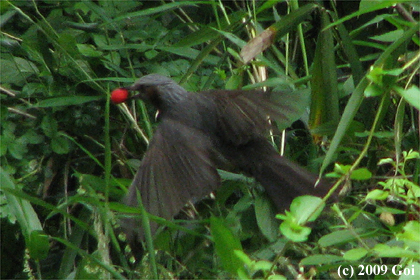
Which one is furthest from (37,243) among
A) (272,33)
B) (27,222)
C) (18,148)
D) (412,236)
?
(412,236)

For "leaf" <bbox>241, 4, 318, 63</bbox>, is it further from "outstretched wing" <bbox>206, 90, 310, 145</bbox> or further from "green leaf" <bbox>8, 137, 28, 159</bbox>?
"green leaf" <bbox>8, 137, 28, 159</bbox>

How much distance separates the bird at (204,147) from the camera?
2.93 m

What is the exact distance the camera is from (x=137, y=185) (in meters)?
2.93

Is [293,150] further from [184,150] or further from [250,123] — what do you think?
[184,150]

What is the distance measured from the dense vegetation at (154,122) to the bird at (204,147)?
9 cm

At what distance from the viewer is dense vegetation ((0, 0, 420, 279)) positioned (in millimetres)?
2914

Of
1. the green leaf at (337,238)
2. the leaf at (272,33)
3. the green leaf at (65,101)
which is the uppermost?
the leaf at (272,33)

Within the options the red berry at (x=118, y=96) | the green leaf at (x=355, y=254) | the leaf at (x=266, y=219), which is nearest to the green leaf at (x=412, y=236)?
the green leaf at (x=355, y=254)

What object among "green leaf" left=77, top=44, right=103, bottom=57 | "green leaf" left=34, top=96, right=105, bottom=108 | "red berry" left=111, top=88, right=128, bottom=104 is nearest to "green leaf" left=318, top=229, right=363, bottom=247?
"red berry" left=111, top=88, right=128, bottom=104

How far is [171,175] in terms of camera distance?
9.77ft

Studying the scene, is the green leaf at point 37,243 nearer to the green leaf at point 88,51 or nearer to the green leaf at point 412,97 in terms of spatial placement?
the green leaf at point 88,51

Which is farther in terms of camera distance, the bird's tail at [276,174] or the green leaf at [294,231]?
the bird's tail at [276,174]

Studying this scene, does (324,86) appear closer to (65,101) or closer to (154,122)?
(154,122)

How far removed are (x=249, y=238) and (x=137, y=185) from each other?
1.94 ft
